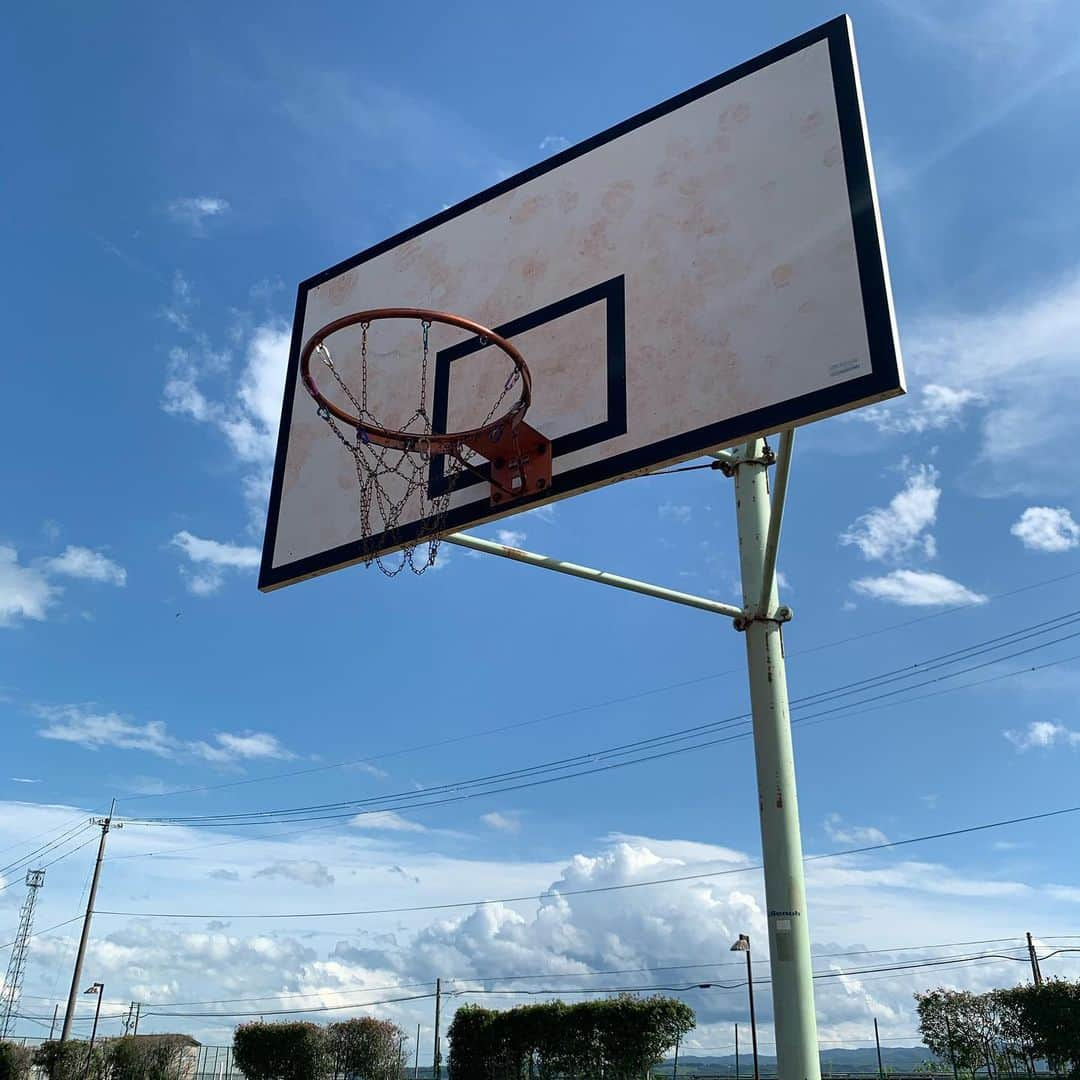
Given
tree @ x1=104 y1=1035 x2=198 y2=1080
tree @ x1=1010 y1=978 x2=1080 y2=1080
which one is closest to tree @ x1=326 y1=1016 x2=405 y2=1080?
Result: tree @ x1=104 y1=1035 x2=198 y2=1080

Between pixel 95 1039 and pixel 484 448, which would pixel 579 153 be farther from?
pixel 95 1039

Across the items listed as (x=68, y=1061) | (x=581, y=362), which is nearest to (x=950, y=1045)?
(x=581, y=362)

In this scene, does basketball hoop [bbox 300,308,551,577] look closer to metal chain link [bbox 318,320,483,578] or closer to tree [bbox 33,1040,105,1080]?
metal chain link [bbox 318,320,483,578]

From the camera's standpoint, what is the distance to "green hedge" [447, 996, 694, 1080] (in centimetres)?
2095

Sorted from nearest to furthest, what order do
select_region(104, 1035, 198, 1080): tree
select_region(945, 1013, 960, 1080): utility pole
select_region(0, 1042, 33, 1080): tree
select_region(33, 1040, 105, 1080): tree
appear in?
select_region(945, 1013, 960, 1080): utility pole, select_region(33, 1040, 105, 1080): tree, select_region(104, 1035, 198, 1080): tree, select_region(0, 1042, 33, 1080): tree

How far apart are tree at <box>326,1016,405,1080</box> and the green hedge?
392cm

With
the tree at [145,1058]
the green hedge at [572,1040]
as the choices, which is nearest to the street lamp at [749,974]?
the green hedge at [572,1040]

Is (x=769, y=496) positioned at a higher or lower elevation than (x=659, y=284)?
lower

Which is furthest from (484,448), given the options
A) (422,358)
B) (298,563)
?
(298,563)

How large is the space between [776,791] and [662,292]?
3.27m

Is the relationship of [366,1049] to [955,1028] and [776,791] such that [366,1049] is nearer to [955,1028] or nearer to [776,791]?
[955,1028]

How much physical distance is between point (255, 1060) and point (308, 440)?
25.5 meters

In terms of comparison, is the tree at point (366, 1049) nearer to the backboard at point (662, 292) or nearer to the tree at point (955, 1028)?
the tree at point (955, 1028)

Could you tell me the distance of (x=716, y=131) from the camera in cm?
643
